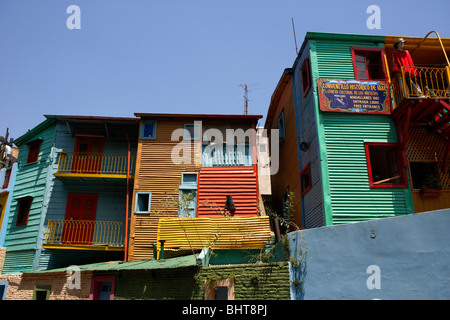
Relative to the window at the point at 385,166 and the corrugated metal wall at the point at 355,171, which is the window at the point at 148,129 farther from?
the window at the point at 385,166

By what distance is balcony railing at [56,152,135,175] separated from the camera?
18953 mm

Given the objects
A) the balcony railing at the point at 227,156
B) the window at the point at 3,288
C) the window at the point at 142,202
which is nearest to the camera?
the window at the point at 3,288

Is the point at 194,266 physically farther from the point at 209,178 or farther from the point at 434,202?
the point at 434,202

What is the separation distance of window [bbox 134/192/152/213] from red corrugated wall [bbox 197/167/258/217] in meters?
2.25

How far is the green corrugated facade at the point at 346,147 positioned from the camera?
1309cm

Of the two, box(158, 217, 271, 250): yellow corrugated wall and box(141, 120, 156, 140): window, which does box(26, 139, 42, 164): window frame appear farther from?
box(158, 217, 271, 250): yellow corrugated wall

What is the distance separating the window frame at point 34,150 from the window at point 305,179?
13.0 m

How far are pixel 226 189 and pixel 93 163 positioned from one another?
672cm

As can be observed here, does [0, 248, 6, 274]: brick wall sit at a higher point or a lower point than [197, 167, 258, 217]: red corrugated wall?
lower

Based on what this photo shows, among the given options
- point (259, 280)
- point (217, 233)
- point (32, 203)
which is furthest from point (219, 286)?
point (32, 203)

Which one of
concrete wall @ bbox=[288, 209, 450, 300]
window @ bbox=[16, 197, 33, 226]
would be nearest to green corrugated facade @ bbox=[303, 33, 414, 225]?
concrete wall @ bbox=[288, 209, 450, 300]

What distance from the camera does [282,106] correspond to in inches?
776

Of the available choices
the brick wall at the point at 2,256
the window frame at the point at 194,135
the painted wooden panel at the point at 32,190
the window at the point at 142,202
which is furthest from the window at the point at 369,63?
the brick wall at the point at 2,256
